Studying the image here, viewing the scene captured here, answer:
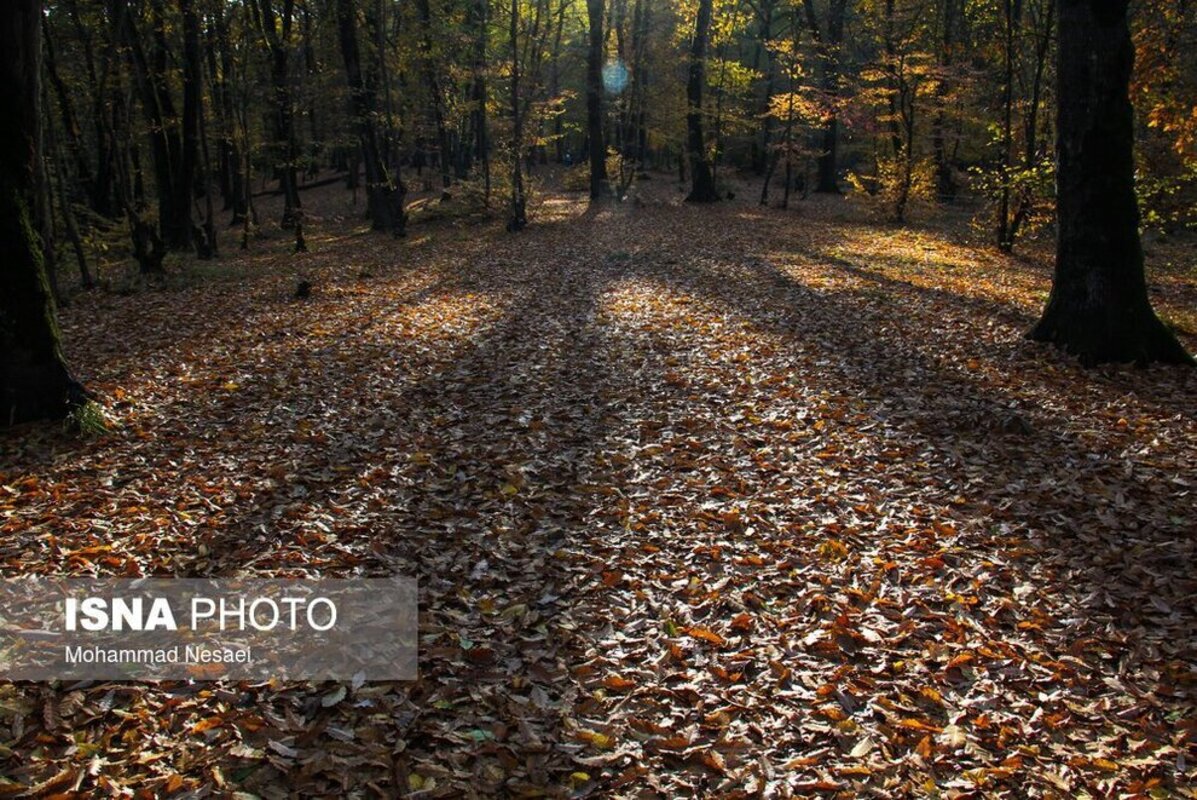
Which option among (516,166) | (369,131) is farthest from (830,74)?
(369,131)

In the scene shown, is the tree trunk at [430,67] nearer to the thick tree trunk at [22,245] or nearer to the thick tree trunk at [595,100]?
the thick tree trunk at [595,100]

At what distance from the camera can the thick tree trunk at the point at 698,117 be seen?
25766 mm

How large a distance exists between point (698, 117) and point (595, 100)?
405 centimetres

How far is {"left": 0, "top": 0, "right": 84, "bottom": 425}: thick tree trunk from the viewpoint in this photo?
5.98 m

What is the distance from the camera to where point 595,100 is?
2689cm

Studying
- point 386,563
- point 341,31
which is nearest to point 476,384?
point 386,563

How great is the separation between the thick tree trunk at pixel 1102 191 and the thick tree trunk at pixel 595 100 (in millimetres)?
20682

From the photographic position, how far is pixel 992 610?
4289 mm

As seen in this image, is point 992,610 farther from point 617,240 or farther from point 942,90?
point 942,90

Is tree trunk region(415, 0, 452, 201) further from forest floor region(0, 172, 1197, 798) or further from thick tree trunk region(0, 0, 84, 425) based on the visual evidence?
thick tree trunk region(0, 0, 84, 425)

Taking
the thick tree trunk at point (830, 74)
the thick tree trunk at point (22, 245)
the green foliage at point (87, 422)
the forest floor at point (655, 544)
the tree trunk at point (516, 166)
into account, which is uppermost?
the thick tree trunk at point (830, 74)

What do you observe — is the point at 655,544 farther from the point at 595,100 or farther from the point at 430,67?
the point at 595,100

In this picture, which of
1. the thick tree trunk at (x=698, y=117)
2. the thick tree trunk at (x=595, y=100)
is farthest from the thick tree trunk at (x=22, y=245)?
the thick tree trunk at (x=595, y=100)

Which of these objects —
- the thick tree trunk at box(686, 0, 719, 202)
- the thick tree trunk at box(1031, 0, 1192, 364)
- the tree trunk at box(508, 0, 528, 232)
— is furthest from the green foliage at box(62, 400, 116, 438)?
the thick tree trunk at box(686, 0, 719, 202)
